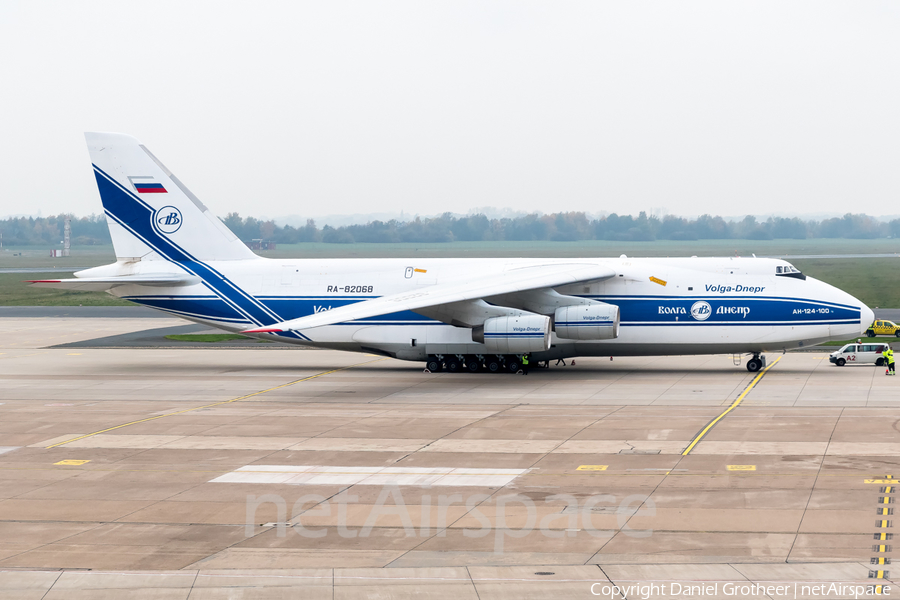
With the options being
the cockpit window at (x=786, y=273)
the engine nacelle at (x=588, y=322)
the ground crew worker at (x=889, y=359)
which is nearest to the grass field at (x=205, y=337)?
the engine nacelle at (x=588, y=322)

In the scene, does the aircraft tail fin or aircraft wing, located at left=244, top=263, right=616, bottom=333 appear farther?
the aircraft tail fin

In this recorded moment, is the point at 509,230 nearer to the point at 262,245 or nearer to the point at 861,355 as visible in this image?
the point at 262,245

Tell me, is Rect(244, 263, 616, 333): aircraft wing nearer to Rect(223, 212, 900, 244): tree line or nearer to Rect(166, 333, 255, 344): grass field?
Rect(166, 333, 255, 344): grass field

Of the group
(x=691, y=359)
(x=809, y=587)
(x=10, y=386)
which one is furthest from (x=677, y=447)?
(x=10, y=386)

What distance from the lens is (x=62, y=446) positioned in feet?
71.8

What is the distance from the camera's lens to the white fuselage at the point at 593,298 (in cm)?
3391

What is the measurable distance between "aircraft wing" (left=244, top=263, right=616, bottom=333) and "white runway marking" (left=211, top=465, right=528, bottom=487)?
8.93m

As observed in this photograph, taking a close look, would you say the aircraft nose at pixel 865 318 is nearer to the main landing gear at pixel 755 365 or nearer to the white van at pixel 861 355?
the white van at pixel 861 355

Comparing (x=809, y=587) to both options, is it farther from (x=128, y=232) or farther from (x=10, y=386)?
(x=128, y=232)

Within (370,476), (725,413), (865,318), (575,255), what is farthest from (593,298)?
(575,255)

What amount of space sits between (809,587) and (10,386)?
29.2 meters

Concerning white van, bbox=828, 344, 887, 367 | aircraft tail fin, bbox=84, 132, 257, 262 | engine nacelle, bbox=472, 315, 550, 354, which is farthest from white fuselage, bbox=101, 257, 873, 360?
white van, bbox=828, 344, 887, 367

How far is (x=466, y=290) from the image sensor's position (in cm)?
3275

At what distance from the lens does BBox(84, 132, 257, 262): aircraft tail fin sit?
37.8 meters
